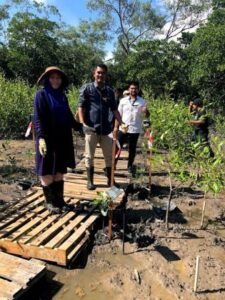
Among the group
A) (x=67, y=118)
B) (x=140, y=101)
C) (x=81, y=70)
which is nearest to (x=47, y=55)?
(x=81, y=70)

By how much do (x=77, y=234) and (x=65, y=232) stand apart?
14 cm

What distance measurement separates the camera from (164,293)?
11.6 ft

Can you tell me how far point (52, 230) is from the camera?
4266 mm

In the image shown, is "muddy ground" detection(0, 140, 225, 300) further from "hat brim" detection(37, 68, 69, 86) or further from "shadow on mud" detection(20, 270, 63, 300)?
"hat brim" detection(37, 68, 69, 86)

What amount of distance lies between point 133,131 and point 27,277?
12.1 feet

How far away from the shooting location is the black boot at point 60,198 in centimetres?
475

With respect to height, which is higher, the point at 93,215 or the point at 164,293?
the point at 93,215

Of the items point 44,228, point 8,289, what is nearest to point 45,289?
point 8,289

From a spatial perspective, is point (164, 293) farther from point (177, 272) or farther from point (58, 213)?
point (58, 213)

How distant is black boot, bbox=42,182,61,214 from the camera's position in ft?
15.4

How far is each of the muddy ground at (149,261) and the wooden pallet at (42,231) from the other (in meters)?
0.15

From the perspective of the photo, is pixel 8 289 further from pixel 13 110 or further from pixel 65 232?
pixel 13 110

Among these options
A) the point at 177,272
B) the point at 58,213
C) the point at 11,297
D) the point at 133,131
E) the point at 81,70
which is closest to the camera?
the point at 11,297

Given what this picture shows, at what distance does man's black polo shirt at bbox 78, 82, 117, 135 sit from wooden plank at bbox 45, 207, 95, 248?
1166 millimetres
